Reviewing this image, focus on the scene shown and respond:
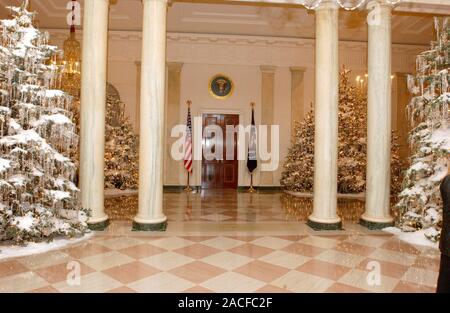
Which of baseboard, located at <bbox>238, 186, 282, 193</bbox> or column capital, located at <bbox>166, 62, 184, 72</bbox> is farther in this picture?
baseboard, located at <bbox>238, 186, 282, 193</bbox>

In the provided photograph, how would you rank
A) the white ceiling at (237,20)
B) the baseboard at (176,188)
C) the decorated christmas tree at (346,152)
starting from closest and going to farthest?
the white ceiling at (237,20)
the decorated christmas tree at (346,152)
the baseboard at (176,188)

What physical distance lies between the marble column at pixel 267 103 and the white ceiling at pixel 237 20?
58.3 inches

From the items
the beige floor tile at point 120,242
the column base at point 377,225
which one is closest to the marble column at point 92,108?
the beige floor tile at point 120,242

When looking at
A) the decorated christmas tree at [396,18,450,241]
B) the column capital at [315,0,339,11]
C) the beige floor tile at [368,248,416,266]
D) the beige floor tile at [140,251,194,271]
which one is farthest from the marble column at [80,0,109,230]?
the decorated christmas tree at [396,18,450,241]

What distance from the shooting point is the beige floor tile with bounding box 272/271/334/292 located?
3498 millimetres

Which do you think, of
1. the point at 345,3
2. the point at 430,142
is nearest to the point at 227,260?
the point at 430,142

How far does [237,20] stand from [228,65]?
187 centimetres

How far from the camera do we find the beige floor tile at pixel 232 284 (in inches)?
135

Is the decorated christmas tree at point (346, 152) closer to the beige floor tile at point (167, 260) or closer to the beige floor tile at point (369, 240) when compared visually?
the beige floor tile at point (369, 240)

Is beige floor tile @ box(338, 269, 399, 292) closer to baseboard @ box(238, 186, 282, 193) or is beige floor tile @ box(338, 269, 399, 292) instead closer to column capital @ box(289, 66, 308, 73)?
baseboard @ box(238, 186, 282, 193)

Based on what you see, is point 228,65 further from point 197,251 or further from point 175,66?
point 197,251

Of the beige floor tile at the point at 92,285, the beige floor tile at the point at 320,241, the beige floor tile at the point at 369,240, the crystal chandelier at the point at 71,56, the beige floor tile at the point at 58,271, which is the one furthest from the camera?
the crystal chandelier at the point at 71,56

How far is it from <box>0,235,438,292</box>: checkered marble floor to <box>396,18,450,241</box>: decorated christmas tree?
2.61ft
